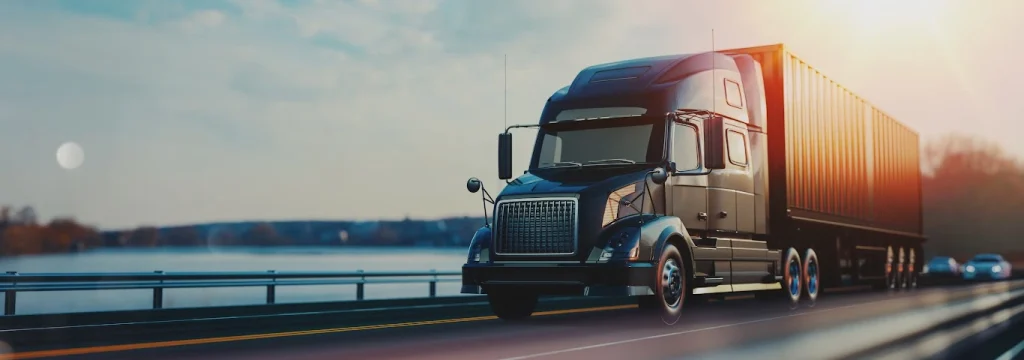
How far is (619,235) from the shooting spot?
44.3ft

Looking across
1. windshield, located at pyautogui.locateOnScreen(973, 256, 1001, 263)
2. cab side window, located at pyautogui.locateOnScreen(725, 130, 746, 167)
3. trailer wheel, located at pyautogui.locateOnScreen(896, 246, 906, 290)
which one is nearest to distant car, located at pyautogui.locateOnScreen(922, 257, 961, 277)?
windshield, located at pyautogui.locateOnScreen(973, 256, 1001, 263)

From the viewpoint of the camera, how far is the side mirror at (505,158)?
50.1 feet

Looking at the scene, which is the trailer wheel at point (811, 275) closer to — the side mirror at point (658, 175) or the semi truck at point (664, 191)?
the semi truck at point (664, 191)

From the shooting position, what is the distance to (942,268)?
57.8m

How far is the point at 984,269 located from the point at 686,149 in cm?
4396

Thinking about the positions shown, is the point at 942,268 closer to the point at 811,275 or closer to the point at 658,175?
the point at 811,275

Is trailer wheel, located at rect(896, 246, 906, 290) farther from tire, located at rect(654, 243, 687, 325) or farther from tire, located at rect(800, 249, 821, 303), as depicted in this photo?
tire, located at rect(654, 243, 687, 325)

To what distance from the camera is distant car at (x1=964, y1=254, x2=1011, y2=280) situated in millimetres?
52688

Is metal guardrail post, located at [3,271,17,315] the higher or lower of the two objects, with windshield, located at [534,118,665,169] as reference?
lower

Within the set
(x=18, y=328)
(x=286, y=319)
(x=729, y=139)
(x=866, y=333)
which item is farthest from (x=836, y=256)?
(x=18, y=328)

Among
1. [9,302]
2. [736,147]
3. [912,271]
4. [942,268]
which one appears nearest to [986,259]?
[942,268]

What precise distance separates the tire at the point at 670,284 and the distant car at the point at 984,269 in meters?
43.3

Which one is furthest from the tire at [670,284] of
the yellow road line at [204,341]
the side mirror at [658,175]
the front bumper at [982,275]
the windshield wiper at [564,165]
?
the front bumper at [982,275]

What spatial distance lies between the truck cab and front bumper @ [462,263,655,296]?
15 mm
